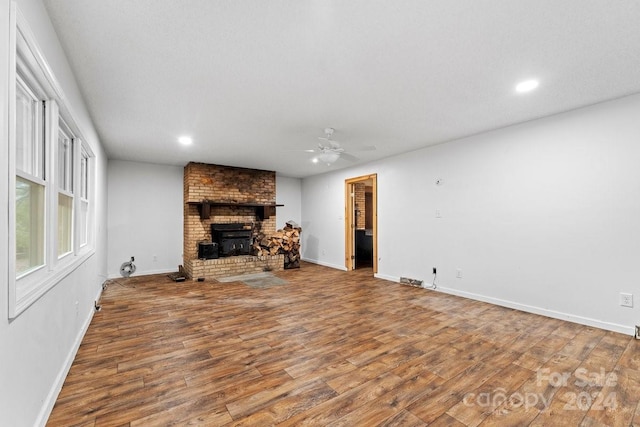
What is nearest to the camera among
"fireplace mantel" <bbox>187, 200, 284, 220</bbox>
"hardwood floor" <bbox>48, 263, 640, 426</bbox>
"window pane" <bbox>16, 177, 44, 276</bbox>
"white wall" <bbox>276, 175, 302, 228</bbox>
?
"window pane" <bbox>16, 177, 44, 276</bbox>

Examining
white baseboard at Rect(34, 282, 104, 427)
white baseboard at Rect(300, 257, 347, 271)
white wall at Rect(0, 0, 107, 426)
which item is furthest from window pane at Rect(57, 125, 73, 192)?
white baseboard at Rect(300, 257, 347, 271)

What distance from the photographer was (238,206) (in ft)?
21.5

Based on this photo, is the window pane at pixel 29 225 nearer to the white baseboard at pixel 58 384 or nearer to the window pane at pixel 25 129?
the window pane at pixel 25 129

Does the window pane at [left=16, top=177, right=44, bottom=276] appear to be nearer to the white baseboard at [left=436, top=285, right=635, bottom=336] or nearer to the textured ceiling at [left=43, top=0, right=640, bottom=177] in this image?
the textured ceiling at [left=43, top=0, right=640, bottom=177]

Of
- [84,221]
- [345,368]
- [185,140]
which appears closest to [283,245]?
[185,140]

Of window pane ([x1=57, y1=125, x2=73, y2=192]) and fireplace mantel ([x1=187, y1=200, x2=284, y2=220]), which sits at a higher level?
window pane ([x1=57, y1=125, x2=73, y2=192])

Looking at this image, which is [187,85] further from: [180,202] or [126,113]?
[180,202]

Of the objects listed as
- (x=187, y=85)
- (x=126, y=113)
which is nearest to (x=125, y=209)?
(x=126, y=113)

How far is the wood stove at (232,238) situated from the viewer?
19.9ft

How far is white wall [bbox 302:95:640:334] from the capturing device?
2896 mm

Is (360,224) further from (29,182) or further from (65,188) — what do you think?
(29,182)

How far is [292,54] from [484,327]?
324cm

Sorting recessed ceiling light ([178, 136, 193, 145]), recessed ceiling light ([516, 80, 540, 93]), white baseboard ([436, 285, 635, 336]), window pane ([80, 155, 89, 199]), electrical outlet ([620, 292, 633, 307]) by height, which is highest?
recessed ceiling light ([516, 80, 540, 93])

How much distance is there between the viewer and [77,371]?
Result: 6.97 feet
